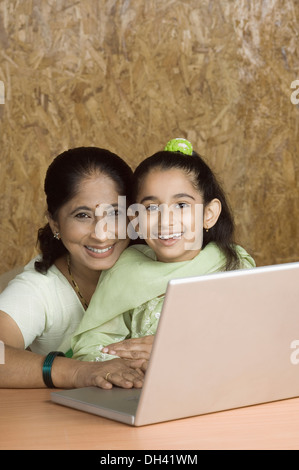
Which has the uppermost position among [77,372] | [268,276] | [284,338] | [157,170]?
[157,170]

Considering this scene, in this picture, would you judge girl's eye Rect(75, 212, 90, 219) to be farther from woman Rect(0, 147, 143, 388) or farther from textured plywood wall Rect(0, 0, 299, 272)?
textured plywood wall Rect(0, 0, 299, 272)

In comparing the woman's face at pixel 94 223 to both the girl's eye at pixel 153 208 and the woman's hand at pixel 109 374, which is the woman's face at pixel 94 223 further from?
the woman's hand at pixel 109 374

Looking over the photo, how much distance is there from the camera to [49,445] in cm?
106

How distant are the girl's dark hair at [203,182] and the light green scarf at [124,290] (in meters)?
0.03

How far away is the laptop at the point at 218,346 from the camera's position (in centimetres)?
106

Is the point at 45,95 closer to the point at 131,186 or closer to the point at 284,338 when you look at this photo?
the point at 131,186

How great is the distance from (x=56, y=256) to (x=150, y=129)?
172cm

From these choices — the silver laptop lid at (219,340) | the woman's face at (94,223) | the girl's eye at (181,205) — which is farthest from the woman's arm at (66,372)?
the girl's eye at (181,205)

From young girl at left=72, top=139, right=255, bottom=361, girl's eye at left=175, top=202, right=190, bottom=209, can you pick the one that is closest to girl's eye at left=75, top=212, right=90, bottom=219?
young girl at left=72, top=139, right=255, bottom=361

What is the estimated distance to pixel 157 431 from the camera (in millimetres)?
1111

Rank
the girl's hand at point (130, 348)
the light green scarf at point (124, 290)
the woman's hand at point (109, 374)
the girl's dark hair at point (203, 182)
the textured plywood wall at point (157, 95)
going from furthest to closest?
the textured plywood wall at point (157, 95)
the girl's dark hair at point (203, 182)
the light green scarf at point (124, 290)
the girl's hand at point (130, 348)
the woman's hand at point (109, 374)

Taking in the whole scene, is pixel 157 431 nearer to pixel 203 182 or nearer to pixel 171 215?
pixel 171 215

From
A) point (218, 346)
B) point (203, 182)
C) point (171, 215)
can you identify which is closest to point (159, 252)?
point (171, 215)
